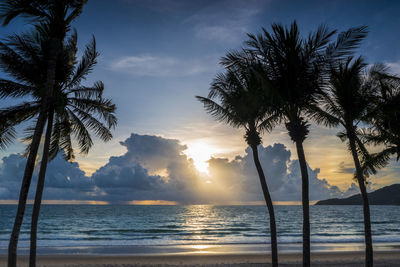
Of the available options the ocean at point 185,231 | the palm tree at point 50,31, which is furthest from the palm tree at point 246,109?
the ocean at point 185,231

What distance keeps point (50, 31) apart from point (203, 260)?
15.1m

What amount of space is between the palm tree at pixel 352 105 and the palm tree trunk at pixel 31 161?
890 cm

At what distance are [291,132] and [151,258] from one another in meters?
14.2

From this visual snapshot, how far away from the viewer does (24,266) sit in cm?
1642

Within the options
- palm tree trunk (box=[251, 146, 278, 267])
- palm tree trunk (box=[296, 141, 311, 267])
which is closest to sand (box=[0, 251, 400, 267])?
palm tree trunk (box=[251, 146, 278, 267])

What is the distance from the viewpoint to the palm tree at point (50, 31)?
9.11 meters

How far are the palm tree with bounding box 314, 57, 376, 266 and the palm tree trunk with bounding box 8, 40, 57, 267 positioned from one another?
8.90 meters

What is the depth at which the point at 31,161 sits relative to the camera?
9328mm

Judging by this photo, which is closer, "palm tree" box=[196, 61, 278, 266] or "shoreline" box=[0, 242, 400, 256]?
"palm tree" box=[196, 61, 278, 266]

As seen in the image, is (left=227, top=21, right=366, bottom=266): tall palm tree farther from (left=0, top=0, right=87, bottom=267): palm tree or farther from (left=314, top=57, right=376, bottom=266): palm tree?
(left=0, top=0, right=87, bottom=267): palm tree

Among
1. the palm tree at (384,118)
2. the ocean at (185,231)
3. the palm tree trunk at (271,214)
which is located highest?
the palm tree at (384,118)

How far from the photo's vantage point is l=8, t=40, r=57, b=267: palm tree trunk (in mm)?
9047

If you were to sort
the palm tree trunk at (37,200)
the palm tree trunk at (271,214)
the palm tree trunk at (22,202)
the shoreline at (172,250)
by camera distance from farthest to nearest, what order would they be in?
A: the shoreline at (172,250) → the palm tree trunk at (271,214) → the palm tree trunk at (37,200) → the palm tree trunk at (22,202)

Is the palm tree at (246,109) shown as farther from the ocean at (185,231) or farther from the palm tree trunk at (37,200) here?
the ocean at (185,231)
